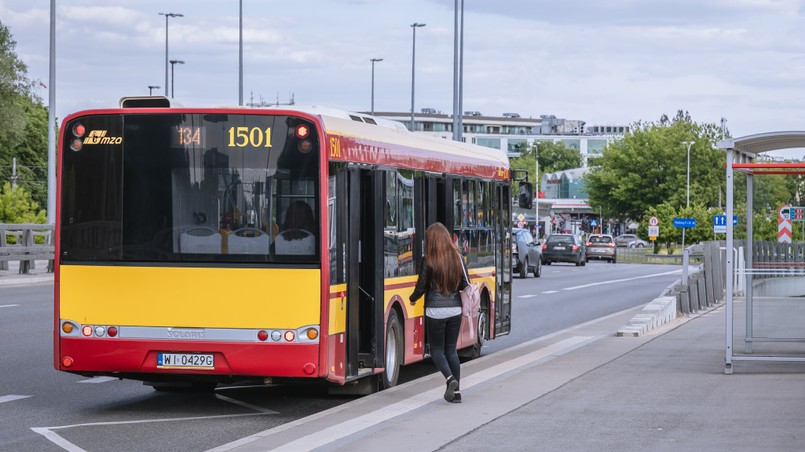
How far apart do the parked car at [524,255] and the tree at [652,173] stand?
2611 inches

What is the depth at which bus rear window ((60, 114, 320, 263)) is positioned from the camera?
1205cm

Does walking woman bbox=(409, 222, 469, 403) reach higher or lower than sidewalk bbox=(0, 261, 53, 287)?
higher

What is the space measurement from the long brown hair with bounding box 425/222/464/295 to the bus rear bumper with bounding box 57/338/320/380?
1325 mm

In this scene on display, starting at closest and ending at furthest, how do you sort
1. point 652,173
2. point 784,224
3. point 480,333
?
point 480,333
point 784,224
point 652,173

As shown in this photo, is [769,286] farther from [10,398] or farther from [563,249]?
[563,249]

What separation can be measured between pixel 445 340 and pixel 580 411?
4.89 ft

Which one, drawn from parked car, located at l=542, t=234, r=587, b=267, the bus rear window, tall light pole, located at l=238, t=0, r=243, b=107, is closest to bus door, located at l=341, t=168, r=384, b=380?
the bus rear window

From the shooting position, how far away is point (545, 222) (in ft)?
433

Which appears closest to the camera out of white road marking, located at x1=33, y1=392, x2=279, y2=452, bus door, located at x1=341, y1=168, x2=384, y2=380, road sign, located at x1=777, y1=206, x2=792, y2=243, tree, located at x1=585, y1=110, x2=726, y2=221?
white road marking, located at x1=33, y1=392, x2=279, y2=452

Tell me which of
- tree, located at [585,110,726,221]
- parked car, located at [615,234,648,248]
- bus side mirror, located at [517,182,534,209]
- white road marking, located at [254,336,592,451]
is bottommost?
white road marking, located at [254,336,592,451]

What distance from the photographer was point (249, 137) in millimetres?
12164

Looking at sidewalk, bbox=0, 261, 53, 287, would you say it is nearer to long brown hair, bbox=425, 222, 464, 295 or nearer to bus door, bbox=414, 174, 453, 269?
bus door, bbox=414, 174, 453, 269

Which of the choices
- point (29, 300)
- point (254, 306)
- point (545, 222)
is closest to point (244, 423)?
point (254, 306)

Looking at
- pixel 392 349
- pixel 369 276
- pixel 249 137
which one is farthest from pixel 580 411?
pixel 249 137
